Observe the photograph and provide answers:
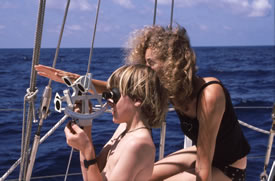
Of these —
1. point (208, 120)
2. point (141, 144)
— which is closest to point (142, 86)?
point (141, 144)

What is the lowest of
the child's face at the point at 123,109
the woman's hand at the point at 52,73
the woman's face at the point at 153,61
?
the child's face at the point at 123,109

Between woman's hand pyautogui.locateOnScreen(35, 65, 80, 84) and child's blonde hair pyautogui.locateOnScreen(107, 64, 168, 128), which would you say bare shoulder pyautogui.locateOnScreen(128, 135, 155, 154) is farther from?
woman's hand pyautogui.locateOnScreen(35, 65, 80, 84)

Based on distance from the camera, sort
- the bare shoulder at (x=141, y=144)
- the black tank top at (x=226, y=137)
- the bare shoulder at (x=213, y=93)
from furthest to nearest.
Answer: the black tank top at (x=226, y=137), the bare shoulder at (x=213, y=93), the bare shoulder at (x=141, y=144)

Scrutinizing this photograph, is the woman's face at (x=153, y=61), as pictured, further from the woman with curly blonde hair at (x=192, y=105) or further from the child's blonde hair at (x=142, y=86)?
the child's blonde hair at (x=142, y=86)

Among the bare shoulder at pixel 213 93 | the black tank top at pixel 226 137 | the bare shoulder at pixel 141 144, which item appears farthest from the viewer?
the black tank top at pixel 226 137

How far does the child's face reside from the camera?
3.93 feet

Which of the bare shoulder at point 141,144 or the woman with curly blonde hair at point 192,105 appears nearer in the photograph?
the bare shoulder at point 141,144

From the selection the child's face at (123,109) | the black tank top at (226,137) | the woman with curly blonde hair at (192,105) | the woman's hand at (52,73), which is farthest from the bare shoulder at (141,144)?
the woman's hand at (52,73)

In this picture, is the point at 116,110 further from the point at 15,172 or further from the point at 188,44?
the point at 15,172

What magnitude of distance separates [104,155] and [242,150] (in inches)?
21.6

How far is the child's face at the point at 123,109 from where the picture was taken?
1.20 metres

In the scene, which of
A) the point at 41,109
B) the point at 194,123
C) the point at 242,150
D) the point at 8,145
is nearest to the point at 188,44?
the point at 194,123

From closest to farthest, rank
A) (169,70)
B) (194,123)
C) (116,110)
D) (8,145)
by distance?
1. (116,110)
2. (169,70)
3. (194,123)
4. (8,145)

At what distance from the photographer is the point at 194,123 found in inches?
56.6
